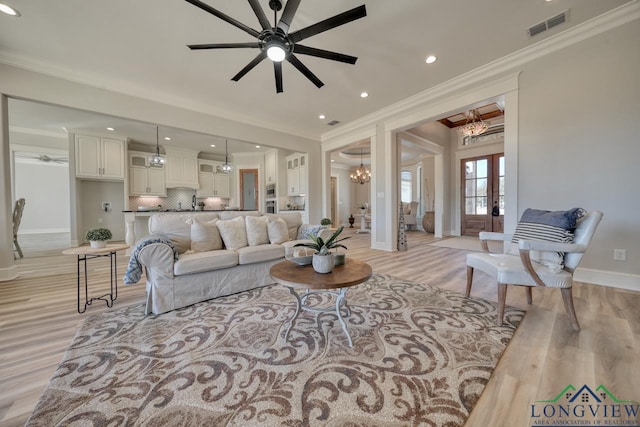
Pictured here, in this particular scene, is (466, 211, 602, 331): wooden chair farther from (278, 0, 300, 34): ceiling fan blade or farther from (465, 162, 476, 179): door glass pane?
(465, 162, 476, 179): door glass pane

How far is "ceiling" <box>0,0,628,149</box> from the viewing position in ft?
7.31

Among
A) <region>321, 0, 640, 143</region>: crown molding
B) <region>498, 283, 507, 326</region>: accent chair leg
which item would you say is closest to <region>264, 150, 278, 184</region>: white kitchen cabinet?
<region>321, 0, 640, 143</region>: crown molding

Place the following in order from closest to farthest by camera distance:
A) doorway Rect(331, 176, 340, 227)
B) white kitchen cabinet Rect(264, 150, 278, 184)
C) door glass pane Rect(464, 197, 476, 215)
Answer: door glass pane Rect(464, 197, 476, 215), white kitchen cabinet Rect(264, 150, 278, 184), doorway Rect(331, 176, 340, 227)

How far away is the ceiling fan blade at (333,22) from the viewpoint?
5.45 feet

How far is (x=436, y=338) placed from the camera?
1615 millimetres

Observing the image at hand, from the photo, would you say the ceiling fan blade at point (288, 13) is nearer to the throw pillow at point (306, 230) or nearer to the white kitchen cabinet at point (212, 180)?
the throw pillow at point (306, 230)

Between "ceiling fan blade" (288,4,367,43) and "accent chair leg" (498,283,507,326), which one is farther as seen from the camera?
"accent chair leg" (498,283,507,326)

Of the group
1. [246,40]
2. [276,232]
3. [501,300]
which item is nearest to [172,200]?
[276,232]

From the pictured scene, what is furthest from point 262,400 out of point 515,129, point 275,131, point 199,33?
point 275,131

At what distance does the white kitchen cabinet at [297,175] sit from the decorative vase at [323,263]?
442 cm

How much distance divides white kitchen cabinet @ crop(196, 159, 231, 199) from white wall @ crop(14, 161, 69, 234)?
5653mm

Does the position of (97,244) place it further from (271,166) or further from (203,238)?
(271,166)

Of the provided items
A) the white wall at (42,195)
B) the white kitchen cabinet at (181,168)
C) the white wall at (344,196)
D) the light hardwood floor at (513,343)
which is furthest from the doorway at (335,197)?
the white wall at (42,195)

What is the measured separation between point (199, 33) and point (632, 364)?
4591 millimetres
